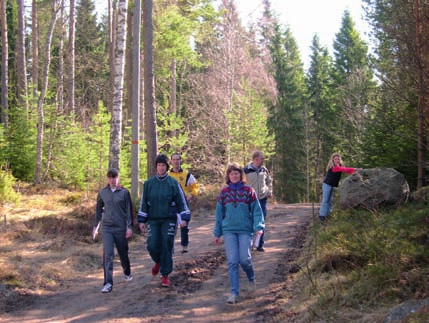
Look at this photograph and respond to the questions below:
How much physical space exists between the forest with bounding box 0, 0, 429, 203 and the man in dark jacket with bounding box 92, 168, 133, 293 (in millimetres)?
4583

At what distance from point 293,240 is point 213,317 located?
4938mm

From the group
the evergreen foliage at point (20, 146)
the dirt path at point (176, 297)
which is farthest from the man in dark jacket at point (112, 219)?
the evergreen foliage at point (20, 146)

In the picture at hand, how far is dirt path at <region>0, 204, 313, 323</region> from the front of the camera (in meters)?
5.94

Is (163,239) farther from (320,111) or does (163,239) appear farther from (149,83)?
(320,111)

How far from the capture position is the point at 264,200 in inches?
364

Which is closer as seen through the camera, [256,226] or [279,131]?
[256,226]

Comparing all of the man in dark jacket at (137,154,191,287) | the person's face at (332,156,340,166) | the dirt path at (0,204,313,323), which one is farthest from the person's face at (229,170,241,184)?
the person's face at (332,156,340,166)

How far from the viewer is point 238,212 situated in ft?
20.8

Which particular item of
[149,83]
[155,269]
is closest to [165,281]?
[155,269]

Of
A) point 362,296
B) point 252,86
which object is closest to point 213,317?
point 362,296

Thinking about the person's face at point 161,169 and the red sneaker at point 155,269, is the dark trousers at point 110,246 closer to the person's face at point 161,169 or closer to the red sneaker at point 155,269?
the red sneaker at point 155,269

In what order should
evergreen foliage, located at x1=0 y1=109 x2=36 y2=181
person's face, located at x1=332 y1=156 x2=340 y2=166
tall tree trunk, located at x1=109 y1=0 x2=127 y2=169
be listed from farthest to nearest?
evergreen foliage, located at x1=0 y1=109 x2=36 y2=181 → tall tree trunk, located at x1=109 y1=0 x2=127 y2=169 → person's face, located at x1=332 y1=156 x2=340 y2=166

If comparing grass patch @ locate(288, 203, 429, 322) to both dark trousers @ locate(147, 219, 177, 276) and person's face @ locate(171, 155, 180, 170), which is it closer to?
dark trousers @ locate(147, 219, 177, 276)

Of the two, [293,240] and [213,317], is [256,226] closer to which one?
[213,317]
